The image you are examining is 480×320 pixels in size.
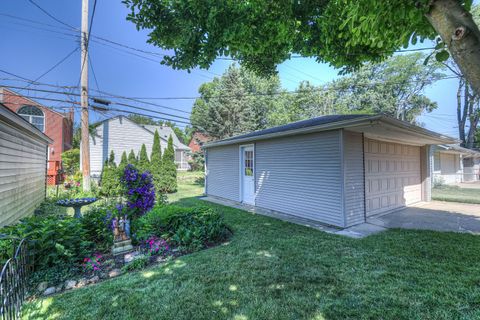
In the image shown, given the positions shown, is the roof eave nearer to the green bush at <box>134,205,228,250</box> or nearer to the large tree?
Result: the large tree

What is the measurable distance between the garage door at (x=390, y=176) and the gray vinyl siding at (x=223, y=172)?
4715 millimetres

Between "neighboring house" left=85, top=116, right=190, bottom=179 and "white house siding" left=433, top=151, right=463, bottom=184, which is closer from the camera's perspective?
"white house siding" left=433, top=151, right=463, bottom=184

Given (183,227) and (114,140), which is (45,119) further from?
(183,227)

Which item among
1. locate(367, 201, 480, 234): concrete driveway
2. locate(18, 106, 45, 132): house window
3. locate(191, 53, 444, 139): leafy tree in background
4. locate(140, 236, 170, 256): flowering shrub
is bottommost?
locate(367, 201, 480, 234): concrete driveway

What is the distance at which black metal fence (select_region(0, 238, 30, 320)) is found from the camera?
73.3 inches

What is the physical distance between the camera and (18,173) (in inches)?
200

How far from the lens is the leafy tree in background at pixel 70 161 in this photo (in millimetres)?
15602

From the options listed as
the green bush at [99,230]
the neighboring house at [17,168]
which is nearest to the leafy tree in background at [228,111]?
the neighboring house at [17,168]

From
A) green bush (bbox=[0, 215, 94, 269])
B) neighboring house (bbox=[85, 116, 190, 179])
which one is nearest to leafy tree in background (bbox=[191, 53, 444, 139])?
neighboring house (bbox=[85, 116, 190, 179])

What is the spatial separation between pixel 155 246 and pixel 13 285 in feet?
6.24

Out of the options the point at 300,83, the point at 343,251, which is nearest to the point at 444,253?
the point at 343,251

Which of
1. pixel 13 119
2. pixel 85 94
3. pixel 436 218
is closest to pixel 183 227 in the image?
pixel 13 119

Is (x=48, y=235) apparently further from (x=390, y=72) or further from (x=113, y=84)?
(x=390, y=72)

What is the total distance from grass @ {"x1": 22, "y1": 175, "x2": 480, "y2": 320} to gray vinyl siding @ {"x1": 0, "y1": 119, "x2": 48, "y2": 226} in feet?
10.3
